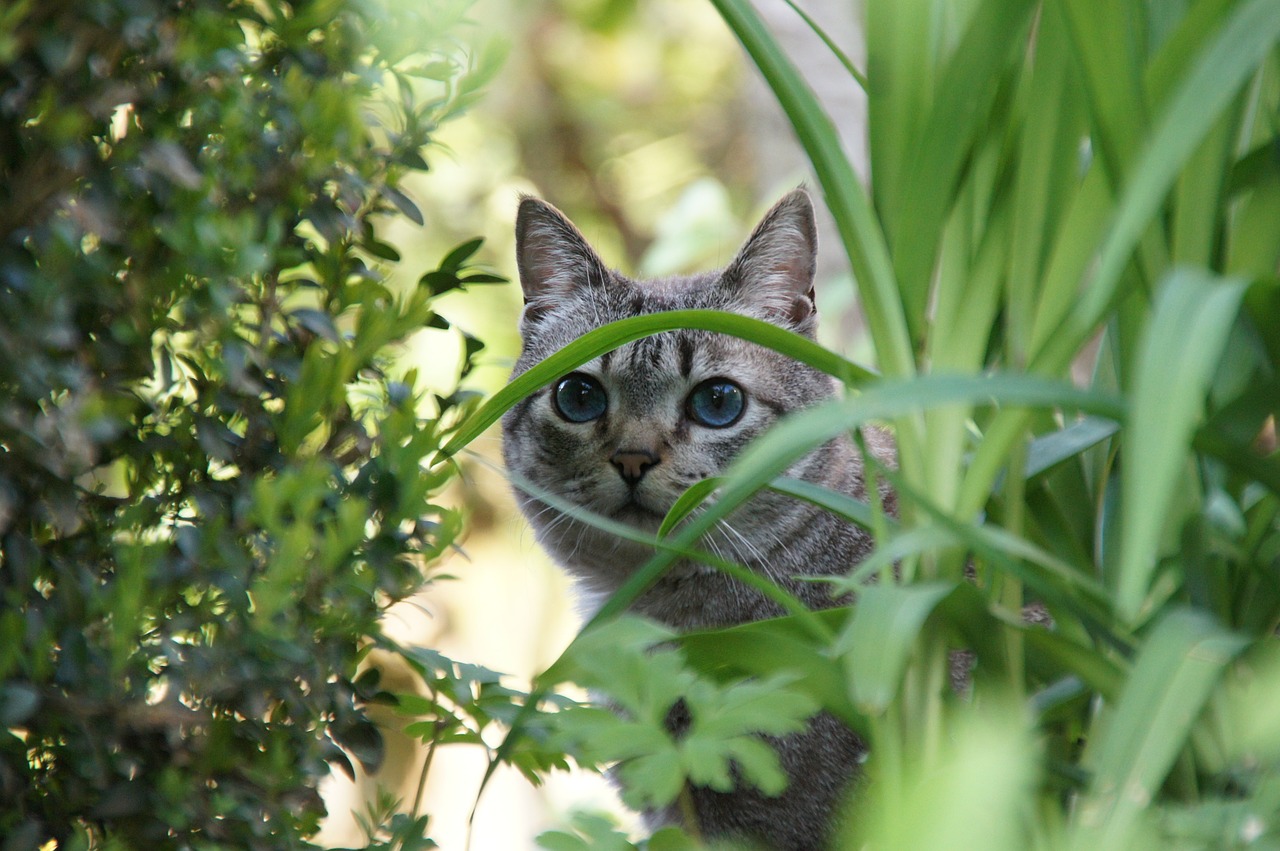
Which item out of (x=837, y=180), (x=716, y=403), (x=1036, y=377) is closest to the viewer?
(x=1036, y=377)

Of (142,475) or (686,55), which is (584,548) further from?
(686,55)

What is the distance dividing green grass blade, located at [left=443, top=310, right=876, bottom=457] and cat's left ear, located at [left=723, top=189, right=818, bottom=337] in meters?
0.80

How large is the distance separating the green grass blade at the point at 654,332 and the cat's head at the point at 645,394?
0.62 m

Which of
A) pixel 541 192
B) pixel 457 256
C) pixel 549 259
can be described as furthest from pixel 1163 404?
pixel 541 192

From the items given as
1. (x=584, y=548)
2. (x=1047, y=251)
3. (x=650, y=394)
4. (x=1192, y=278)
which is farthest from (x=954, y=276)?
(x=584, y=548)

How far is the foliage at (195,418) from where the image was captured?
0.78 m

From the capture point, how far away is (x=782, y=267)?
5.75 feet

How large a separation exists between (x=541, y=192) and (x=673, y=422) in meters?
3.69

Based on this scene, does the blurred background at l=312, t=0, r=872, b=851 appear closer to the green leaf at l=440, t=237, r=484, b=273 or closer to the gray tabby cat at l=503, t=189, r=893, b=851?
the gray tabby cat at l=503, t=189, r=893, b=851

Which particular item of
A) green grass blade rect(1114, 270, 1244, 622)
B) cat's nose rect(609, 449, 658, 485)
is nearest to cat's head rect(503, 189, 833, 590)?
cat's nose rect(609, 449, 658, 485)

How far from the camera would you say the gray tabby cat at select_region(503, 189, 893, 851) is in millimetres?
1592

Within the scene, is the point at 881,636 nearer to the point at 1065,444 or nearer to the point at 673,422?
the point at 1065,444

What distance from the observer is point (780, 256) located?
5.73 feet

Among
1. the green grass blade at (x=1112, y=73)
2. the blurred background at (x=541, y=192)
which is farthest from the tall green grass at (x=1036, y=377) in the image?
the blurred background at (x=541, y=192)
